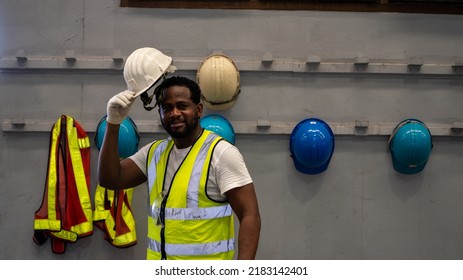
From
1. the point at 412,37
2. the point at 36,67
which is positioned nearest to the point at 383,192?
the point at 412,37

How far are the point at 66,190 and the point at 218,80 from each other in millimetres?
1496

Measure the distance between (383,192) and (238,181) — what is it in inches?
98.5

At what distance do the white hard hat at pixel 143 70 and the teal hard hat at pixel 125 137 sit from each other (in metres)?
1.64

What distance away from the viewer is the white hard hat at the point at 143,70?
232 centimetres

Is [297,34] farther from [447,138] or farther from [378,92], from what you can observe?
[447,138]

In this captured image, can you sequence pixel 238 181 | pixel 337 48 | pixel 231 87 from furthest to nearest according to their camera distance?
pixel 337 48 < pixel 231 87 < pixel 238 181

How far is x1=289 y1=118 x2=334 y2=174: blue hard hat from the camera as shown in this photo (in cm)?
397

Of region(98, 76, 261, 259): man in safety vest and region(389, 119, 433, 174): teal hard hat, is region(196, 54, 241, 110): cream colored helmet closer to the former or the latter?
region(389, 119, 433, 174): teal hard hat

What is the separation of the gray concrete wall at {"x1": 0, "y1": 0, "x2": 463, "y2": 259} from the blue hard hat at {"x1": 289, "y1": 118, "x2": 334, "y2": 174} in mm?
94

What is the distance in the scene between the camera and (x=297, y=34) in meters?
4.20

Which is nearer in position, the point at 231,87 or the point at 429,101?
the point at 231,87

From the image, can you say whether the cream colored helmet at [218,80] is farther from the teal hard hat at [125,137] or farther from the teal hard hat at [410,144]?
the teal hard hat at [410,144]

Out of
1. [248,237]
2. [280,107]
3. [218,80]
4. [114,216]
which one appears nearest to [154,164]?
[248,237]

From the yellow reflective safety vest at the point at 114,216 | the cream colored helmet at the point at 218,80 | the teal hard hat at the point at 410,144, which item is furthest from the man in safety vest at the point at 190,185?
the teal hard hat at the point at 410,144
